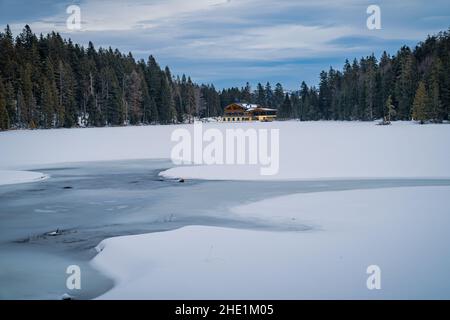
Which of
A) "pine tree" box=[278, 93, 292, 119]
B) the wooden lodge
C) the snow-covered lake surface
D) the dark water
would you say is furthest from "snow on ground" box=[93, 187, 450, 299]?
"pine tree" box=[278, 93, 292, 119]

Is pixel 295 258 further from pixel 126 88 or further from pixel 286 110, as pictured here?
pixel 286 110

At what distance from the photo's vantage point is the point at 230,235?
37.0ft

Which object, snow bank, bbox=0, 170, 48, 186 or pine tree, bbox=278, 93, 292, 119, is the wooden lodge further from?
snow bank, bbox=0, 170, 48, 186

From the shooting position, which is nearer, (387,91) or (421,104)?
(421,104)

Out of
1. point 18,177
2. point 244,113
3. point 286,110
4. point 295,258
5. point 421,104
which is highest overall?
point 286,110

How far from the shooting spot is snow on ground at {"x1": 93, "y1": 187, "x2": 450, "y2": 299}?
7.73 meters

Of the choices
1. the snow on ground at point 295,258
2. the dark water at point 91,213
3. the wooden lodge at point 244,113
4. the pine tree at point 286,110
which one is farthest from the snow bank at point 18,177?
the pine tree at point 286,110

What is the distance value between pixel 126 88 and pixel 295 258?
373ft

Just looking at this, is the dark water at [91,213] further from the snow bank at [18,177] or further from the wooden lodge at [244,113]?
the wooden lodge at [244,113]

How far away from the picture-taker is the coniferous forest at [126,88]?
3305 inches

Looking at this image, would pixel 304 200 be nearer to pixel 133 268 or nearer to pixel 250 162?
pixel 133 268

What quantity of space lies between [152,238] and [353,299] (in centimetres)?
518

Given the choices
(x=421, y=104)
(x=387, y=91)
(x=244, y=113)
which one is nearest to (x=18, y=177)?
(x=421, y=104)

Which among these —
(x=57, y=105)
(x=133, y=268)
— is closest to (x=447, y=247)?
(x=133, y=268)
